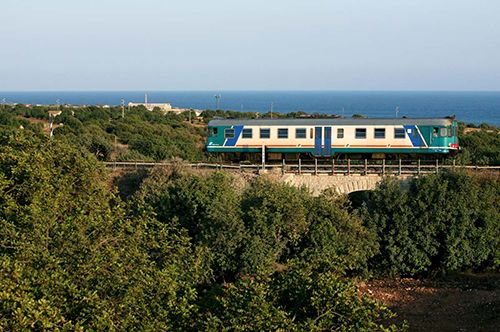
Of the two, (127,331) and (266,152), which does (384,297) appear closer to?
(266,152)

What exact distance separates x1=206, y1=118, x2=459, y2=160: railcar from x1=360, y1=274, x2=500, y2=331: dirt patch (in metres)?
7.90

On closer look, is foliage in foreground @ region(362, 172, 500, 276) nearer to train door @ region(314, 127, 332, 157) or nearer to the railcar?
the railcar

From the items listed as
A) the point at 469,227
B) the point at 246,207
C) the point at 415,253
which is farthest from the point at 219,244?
the point at 469,227

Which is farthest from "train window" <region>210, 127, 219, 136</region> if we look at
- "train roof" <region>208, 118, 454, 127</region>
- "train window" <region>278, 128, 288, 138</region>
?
"train window" <region>278, 128, 288, 138</region>

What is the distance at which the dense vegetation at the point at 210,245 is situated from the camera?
13453 mm

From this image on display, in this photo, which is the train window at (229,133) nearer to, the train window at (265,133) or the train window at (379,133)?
the train window at (265,133)

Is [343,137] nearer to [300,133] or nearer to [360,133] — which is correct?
[360,133]

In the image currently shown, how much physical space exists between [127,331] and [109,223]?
439cm

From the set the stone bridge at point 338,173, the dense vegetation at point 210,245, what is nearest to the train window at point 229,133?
the stone bridge at point 338,173

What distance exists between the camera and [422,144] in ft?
113

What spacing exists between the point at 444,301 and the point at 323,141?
11.1 meters

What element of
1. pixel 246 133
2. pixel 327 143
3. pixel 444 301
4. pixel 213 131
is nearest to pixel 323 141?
pixel 327 143

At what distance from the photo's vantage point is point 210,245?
25297 millimetres

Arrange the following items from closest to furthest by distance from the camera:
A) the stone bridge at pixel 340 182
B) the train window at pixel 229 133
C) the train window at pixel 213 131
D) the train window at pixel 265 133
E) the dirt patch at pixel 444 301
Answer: the dirt patch at pixel 444 301, the stone bridge at pixel 340 182, the train window at pixel 265 133, the train window at pixel 229 133, the train window at pixel 213 131
